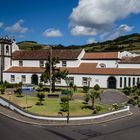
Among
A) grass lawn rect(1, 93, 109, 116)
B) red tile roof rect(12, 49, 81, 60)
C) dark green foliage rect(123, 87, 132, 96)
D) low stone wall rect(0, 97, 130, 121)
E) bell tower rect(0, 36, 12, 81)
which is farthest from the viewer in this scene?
bell tower rect(0, 36, 12, 81)

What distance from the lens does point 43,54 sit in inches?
2980

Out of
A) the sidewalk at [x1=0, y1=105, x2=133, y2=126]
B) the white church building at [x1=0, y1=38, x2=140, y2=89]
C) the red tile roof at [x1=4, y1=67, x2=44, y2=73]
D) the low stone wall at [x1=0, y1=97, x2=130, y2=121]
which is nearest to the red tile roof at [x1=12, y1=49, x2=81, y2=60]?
the white church building at [x1=0, y1=38, x2=140, y2=89]

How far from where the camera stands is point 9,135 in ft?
102

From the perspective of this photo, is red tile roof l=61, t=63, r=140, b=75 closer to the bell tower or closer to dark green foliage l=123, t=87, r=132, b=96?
dark green foliage l=123, t=87, r=132, b=96

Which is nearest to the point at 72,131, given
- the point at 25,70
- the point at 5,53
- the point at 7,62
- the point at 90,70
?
the point at 90,70

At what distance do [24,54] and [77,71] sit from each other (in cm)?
1532

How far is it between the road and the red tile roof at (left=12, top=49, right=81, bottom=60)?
36436 millimetres

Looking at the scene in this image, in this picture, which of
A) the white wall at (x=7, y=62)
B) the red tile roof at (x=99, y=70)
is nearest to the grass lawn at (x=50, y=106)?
the red tile roof at (x=99, y=70)

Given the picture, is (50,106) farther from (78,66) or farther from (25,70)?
(25,70)

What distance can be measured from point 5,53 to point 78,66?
16.8m

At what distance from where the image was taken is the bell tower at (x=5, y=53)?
243 feet

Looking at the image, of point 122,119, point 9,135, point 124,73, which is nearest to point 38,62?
point 124,73

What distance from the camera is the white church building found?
66250mm

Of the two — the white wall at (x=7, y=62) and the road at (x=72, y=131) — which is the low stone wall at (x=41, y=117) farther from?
the white wall at (x=7, y=62)
